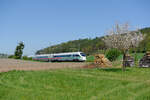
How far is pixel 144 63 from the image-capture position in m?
19.5

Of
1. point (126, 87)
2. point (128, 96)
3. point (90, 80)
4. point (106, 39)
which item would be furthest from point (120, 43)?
point (128, 96)

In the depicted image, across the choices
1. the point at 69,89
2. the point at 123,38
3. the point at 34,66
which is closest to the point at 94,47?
the point at 34,66

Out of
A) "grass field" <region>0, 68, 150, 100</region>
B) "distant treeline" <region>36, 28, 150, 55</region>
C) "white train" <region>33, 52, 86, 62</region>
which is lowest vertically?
"grass field" <region>0, 68, 150, 100</region>

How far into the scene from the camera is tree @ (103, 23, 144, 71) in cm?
1521

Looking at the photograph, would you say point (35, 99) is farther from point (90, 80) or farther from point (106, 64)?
point (106, 64)

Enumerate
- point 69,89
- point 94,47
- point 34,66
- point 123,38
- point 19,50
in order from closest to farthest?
point 69,89 < point 123,38 < point 34,66 < point 19,50 < point 94,47

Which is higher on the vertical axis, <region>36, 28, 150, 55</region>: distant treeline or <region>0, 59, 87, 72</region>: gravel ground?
<region>36, 28, 150, 55</region>: distant treeline

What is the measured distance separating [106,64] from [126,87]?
1307 centimetres

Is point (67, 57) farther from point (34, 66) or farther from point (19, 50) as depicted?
point (19, 50)

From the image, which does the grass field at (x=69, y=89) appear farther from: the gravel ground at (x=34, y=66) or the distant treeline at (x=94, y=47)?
the distant treeline at (x=94, y=47)

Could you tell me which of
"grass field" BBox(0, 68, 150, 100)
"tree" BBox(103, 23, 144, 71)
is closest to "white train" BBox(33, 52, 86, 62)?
"tree" BBox(103, 23, 144, 71)

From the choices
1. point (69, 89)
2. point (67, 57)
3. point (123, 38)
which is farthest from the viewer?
point (67, 57)

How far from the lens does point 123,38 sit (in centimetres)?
1522

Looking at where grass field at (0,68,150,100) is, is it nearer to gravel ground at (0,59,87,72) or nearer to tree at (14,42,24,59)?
gravel ground at (0,59,87,72)
